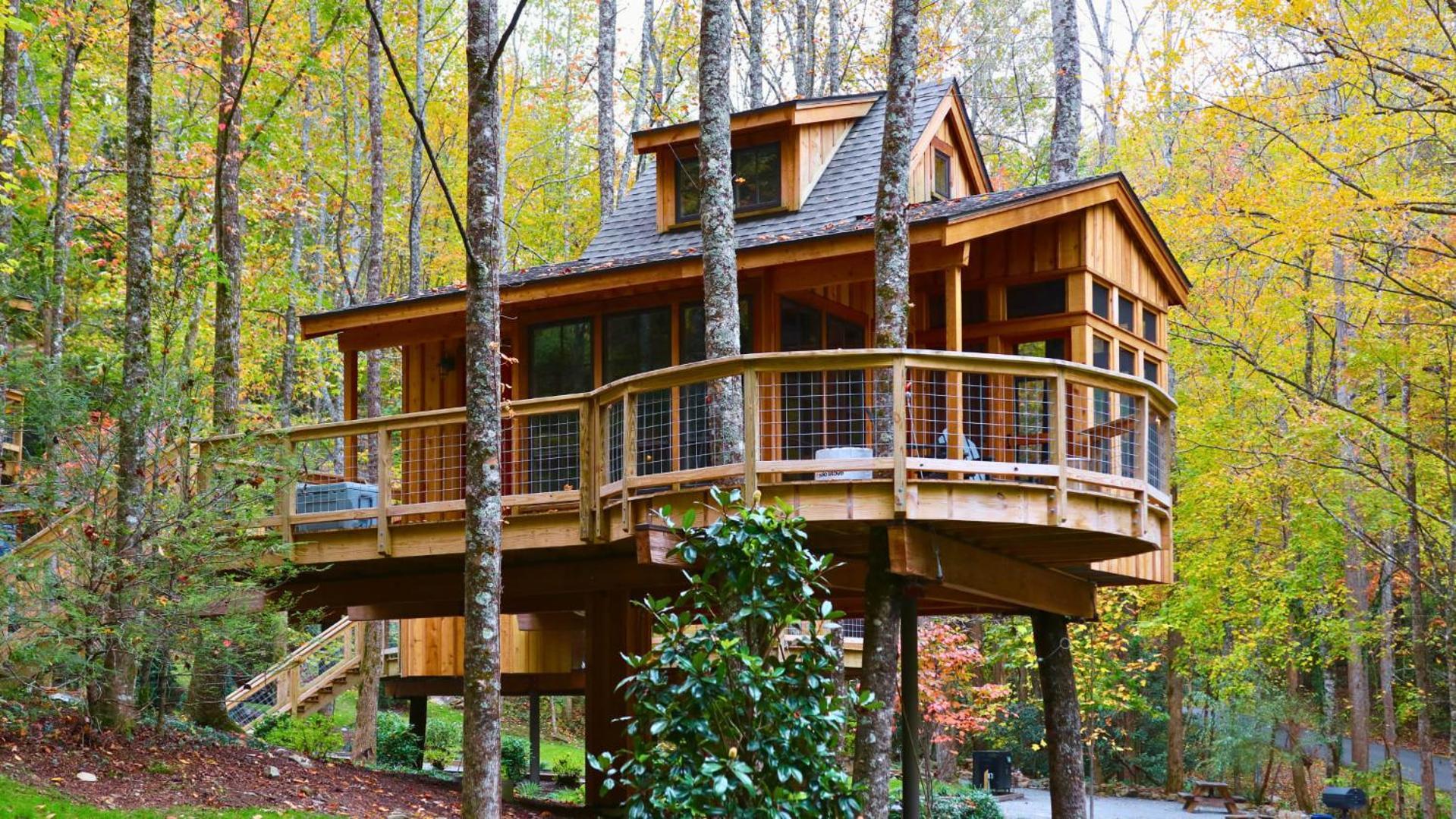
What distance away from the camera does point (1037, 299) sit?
1334 centimetres

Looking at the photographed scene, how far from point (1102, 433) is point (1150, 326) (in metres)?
3.72

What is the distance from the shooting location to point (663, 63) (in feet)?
115

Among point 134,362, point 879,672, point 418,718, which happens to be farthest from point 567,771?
point 879,672

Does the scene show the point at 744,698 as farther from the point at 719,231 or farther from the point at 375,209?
the point at 375,209

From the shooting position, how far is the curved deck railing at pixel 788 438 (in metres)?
9.60

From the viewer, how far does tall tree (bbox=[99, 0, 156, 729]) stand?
10.5 m

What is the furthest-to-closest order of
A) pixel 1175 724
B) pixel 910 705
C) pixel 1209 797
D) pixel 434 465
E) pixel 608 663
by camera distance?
1. pixel 1175 724
2. pixel 1209 797
3. pixel 434 465
4. pixel 608 663
5. pixel 910 705

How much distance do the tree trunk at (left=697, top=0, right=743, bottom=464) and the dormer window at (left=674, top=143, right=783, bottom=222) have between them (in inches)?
171

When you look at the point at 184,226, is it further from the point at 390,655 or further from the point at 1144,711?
the point at 1144,711

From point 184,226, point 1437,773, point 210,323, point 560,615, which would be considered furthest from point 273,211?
point 1437,773

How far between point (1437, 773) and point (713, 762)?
97.5ft

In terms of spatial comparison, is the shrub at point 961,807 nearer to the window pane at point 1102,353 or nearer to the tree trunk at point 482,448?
the window pane at point 1102,353

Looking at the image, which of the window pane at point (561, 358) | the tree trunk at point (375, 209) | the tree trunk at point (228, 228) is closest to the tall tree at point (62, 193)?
the tree trunk at point (228, 228)

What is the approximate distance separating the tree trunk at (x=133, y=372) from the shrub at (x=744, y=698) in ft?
17.6
